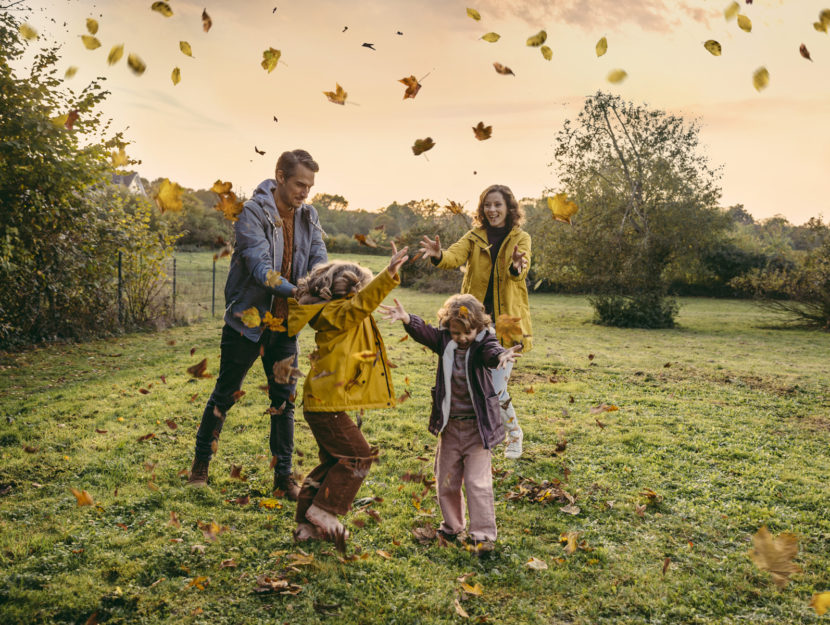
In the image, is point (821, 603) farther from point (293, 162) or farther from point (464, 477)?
point (293, 162)

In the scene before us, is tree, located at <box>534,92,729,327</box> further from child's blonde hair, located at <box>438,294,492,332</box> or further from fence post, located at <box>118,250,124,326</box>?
child's blonde hair, located at <box>438,294,492,332</box>

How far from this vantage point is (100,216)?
10562mm

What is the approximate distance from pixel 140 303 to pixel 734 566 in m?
11.6

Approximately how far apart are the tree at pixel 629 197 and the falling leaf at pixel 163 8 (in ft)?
46.8

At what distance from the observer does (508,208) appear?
4836mm

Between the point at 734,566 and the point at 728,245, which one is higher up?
the point at 728,245

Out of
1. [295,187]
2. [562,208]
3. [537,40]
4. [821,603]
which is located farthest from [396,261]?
[821,603]

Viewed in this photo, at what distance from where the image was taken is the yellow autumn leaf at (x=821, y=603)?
2858 millimetres

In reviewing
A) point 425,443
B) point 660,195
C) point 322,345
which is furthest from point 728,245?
point 322,345

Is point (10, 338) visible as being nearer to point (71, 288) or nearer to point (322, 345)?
point (71, 288)

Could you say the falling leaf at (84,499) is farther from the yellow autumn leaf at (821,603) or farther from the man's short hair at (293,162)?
the yellow autumn leaf at (821,603)

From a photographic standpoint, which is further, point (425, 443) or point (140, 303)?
point (140, 303)

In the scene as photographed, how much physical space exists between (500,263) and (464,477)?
1.90 meters

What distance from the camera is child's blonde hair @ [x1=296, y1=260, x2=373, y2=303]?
331cm
